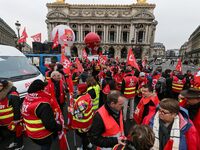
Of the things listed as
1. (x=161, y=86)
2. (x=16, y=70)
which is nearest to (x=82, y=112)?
(x=16, y=70)

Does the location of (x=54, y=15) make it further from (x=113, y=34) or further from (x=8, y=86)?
(x=8, y=86)

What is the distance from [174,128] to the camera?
1.92m

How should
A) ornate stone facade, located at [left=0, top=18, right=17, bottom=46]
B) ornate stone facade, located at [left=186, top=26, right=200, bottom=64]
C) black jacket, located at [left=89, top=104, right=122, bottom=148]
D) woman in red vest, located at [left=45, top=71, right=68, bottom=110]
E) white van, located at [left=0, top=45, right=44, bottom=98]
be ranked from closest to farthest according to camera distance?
black jacket, located at [left=89, top=104, right=122, bottom=148] → woman in red vest, located at [left=45, top=71, right=68, bottom=110] → white van, located at [left=0, top=45, right=44, bottom=98] → ornate stone facade, located at [left=186, top=26, right=200, bottom=64] → ornate stone facade, located at [left=0, top=18, right=17, bottom=46]

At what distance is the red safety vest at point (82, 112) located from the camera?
2896mm

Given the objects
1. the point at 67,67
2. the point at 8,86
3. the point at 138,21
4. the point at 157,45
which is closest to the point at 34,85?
the point at 8,86

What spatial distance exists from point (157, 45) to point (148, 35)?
100044 millimetres

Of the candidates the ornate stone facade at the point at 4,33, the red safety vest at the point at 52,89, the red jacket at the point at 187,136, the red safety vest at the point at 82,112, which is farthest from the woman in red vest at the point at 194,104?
the ornate stone facade at the point at 4,33

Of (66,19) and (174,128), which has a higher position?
(66,19)

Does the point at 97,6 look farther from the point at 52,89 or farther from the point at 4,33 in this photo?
the point at 52,89

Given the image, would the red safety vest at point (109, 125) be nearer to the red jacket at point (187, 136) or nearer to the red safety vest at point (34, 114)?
the red jacket at point (187, 136)

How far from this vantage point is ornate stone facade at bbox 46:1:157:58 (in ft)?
186

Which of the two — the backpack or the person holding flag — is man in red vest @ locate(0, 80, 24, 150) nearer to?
the person holding flag

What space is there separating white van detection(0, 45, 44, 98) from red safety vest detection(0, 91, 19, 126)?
78 centimetres

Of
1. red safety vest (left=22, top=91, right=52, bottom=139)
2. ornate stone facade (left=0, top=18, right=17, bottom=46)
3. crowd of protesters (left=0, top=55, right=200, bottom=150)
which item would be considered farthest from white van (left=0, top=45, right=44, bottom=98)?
ornate stone facade (left=0, top=18, right=17, bottom=46)
